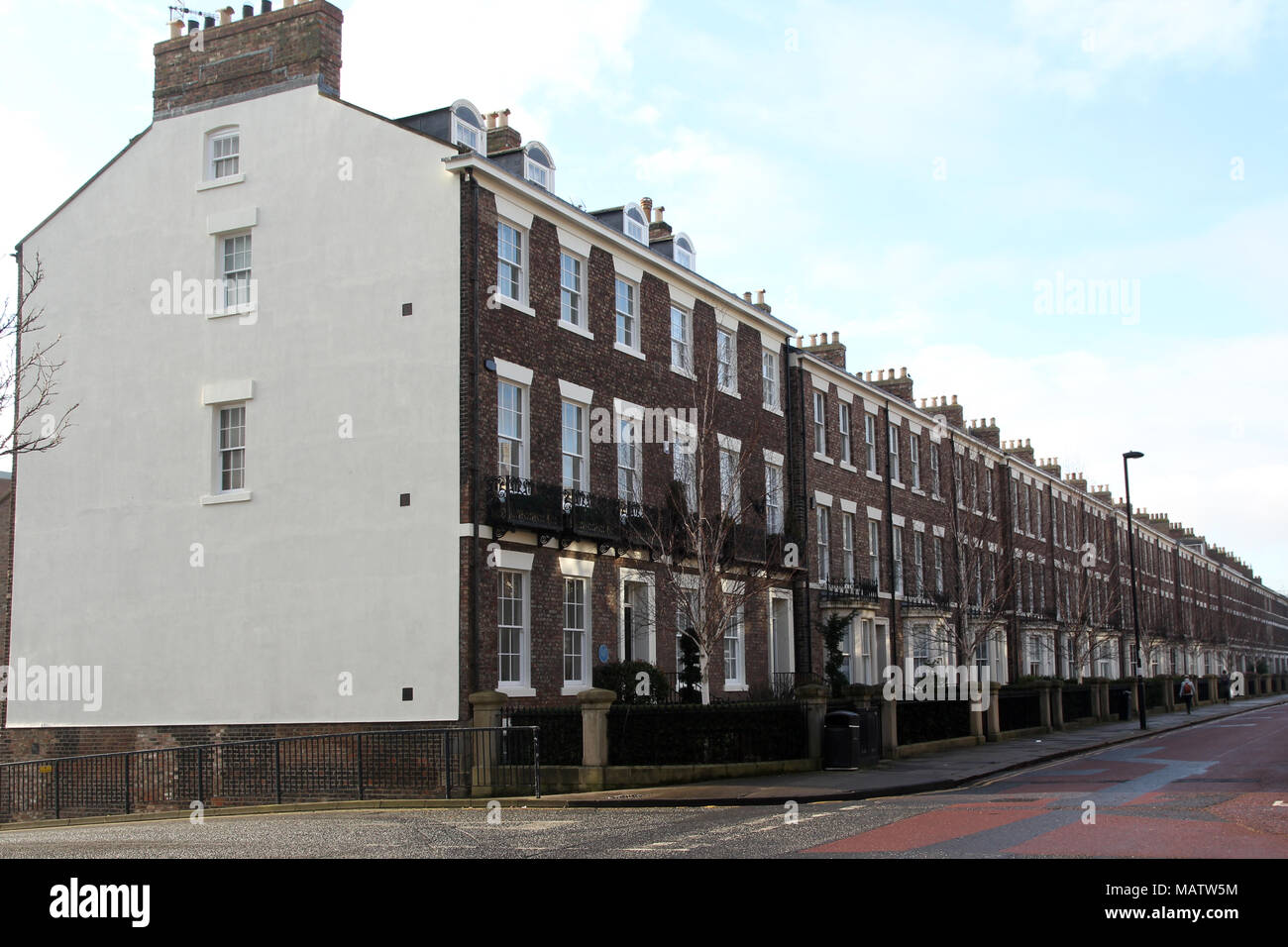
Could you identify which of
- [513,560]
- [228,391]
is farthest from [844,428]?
[228,391]

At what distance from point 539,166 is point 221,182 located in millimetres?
6474

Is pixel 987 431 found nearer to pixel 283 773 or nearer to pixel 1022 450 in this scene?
pixel 1022 450

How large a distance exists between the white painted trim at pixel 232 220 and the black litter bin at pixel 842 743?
1505 cm

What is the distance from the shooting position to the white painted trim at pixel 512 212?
80.4 ft

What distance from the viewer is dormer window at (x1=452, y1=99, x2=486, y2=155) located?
25.5m

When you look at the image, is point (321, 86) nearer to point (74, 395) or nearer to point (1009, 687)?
point (74, 395)

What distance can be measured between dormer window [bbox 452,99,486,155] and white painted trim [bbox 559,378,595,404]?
494 cm

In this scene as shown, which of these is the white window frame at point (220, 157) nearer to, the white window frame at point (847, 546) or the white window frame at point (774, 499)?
the white window frame at point (774, 499)

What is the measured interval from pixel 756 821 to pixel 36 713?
56.8ft

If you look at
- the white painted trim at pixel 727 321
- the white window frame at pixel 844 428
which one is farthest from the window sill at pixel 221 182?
the white window frame at pixel 844 428

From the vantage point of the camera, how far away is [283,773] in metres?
23.2

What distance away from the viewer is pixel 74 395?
27.2m

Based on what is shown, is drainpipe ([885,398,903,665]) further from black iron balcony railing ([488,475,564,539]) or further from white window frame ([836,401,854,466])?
black iron balcony railing ([488,475,564,539])

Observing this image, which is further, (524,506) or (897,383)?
(897,383)
